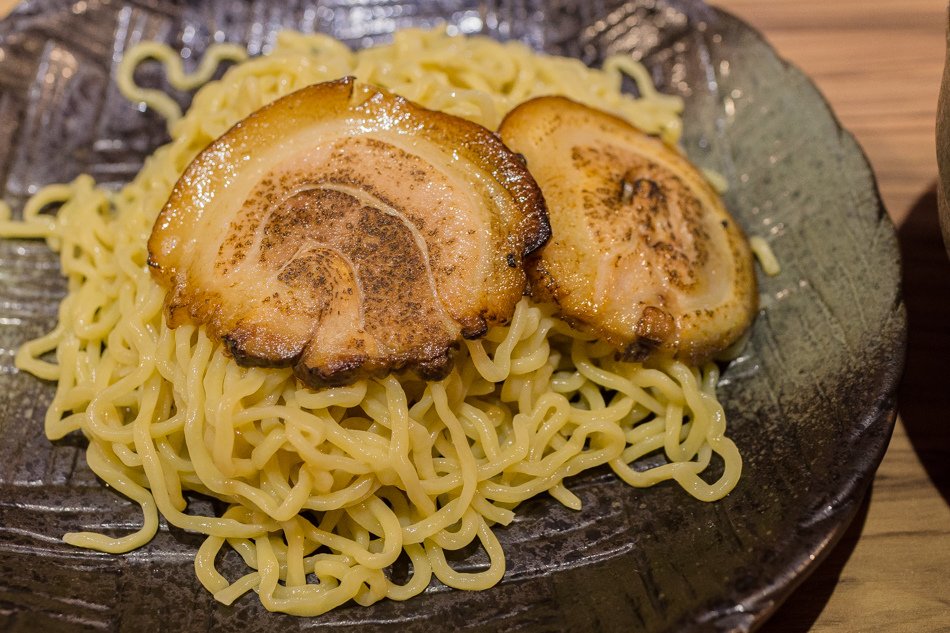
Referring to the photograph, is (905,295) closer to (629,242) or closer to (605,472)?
(629,242)

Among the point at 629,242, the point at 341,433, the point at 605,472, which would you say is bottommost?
the point at 605,472

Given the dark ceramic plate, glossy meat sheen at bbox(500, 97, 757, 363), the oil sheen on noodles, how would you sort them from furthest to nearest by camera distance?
1. glossy meat sheen at bbox(500, 97, 757, 363)
2. the oil sheen on noodles
3. the dark ceramic plate

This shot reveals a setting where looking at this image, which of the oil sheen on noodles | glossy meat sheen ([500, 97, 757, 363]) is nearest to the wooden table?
the oil sheen on noodles

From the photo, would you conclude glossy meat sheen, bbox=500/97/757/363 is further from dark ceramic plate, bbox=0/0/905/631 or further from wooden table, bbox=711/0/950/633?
wooden table, bbox=711/0/950/633

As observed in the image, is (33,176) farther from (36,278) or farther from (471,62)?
(471,62)

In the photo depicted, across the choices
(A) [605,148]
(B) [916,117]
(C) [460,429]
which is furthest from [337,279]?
(B) [916,117]

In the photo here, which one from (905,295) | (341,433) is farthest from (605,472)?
(905,295)
